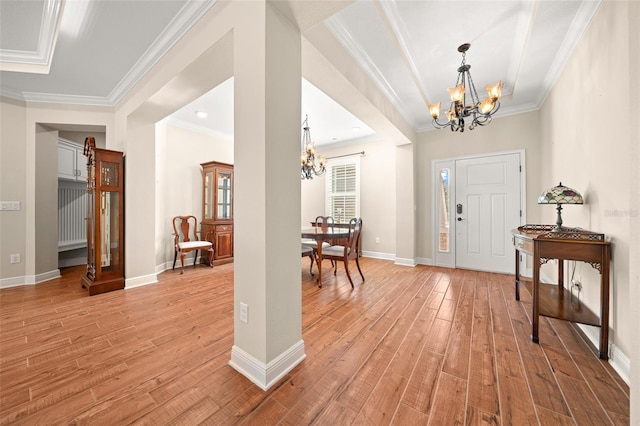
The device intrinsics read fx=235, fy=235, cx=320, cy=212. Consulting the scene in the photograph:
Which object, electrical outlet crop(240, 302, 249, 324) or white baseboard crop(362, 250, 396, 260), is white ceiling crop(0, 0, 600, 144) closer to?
electrical outlet crop(240, 302, 249, 324)

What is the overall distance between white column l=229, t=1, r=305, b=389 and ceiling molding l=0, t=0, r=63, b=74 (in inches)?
72.8

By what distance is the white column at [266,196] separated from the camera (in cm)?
142

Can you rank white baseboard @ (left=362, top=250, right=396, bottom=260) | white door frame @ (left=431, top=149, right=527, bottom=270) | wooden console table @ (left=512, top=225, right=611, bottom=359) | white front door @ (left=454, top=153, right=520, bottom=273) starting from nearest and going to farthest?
wooden console table @ (left=512, top=225, right=611, bottom=359), white front door @ (left=454, top=153, right=520, bottom=273), white door frame @ (left=431, top=149, right=527, bottom=270), white baseboard @ (left=362, top=250, right=396, bottom=260)

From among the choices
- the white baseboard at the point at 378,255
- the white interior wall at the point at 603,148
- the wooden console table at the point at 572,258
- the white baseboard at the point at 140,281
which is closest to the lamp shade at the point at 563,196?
the white interior wall at the point at 603,148

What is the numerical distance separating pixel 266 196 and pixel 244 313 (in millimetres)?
777

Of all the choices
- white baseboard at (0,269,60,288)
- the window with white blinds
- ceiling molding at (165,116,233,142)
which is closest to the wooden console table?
A: the window with white blinds

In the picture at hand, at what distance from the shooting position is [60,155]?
4.05 m

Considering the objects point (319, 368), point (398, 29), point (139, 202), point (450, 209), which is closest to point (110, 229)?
point (139, 202)

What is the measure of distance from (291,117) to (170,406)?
1809mm

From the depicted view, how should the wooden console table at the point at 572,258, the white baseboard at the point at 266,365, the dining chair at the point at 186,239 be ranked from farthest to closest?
1. the dining chair at the point at 186,239
2. the wooden console table at the point at 572,258
3. the white baseboard at the point at 266,365

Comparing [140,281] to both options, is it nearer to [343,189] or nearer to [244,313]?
[244,313]

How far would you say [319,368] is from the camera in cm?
153

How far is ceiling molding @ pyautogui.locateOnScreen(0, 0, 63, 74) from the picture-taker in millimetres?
2047

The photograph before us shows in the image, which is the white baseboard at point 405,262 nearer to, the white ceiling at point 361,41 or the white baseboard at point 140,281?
the white ceiling at point 361,41
